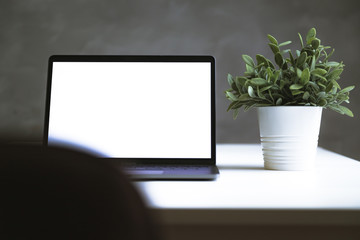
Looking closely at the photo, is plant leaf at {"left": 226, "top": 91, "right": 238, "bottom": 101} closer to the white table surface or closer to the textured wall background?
the white table surface

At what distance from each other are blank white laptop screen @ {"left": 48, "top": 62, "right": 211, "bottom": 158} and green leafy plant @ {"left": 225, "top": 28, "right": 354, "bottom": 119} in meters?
0.11

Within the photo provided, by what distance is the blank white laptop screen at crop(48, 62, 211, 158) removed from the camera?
2.88 feet

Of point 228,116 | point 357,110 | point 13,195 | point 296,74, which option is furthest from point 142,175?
point 357,110

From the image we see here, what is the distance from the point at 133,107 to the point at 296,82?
0.39m

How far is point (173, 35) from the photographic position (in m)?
2.63

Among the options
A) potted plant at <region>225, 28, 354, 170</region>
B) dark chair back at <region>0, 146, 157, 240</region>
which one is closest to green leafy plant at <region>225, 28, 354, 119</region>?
potted plant at <region>225, 28, 354, 170</region>

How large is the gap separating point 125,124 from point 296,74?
1.36 feet

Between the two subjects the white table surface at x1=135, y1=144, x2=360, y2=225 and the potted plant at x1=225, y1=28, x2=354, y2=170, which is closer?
the white table surface at x1=135, y1=144, x2=360, y2=225

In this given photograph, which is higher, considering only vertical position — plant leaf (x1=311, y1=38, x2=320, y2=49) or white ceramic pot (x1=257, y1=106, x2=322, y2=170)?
plant leaf (x1=311, y1=38, x2=320, y2=49)

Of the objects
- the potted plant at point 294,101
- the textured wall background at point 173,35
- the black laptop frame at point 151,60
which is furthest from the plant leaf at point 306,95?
the textured wall background at point 173,35

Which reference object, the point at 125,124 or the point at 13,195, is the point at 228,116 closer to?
the point at 125,124

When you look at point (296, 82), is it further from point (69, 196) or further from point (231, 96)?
point (69, 196)

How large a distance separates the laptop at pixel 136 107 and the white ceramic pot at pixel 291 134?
14 centimetres

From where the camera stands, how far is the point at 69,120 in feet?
2.93
